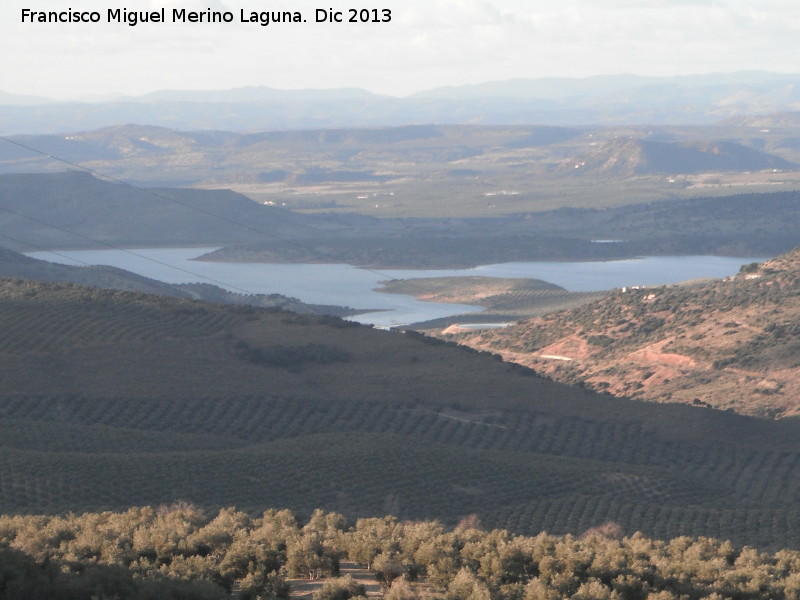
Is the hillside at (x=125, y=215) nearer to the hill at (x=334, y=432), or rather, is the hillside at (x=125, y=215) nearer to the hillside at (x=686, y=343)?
the hillside at (x=686, y=343)

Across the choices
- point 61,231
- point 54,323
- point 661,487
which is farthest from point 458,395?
point 61,231

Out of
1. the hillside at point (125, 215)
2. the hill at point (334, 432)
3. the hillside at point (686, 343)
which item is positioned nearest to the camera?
the hill at point (334, 432)

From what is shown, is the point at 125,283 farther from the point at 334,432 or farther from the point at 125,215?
the point at 125,215

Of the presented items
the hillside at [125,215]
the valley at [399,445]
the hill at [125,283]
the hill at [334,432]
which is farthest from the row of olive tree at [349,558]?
the hillside at [125,215]

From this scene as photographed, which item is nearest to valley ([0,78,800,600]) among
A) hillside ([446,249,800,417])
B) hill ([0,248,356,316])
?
hillside ([446,249,800,417])

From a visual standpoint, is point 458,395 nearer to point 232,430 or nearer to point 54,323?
point 232,430

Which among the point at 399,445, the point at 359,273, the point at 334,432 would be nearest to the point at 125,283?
the point at 359,273
